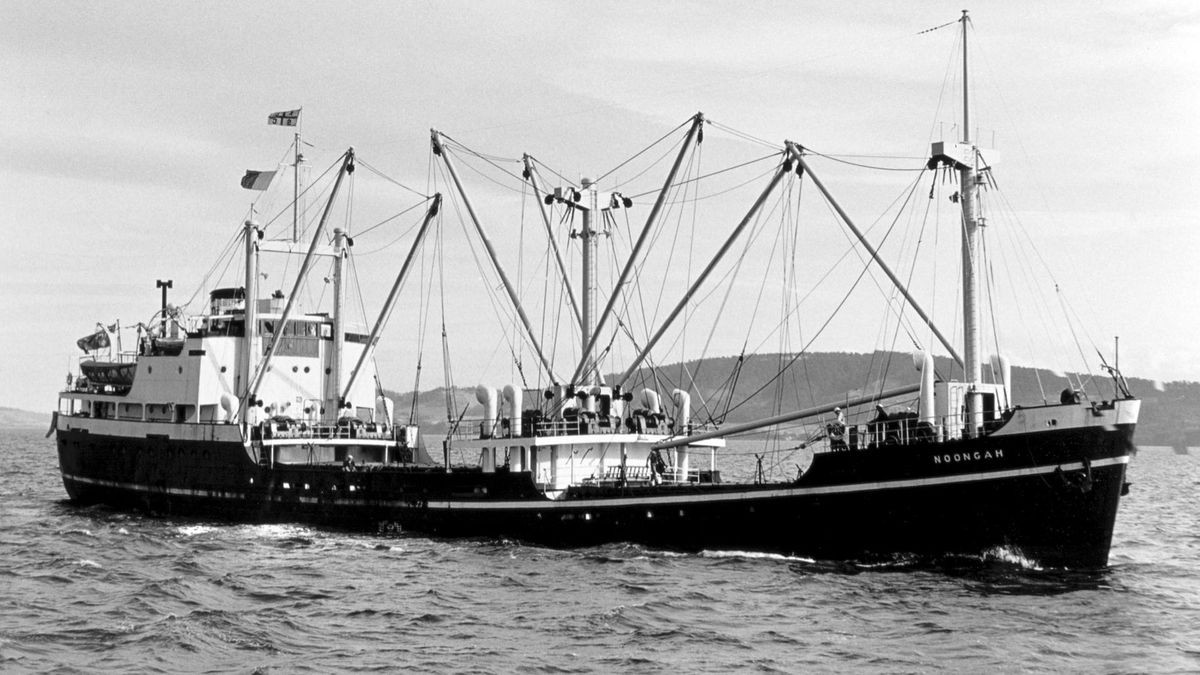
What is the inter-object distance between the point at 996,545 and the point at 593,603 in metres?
11.6

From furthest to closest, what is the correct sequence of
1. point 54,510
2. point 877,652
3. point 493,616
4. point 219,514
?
point 54,510, point 219,514, point 493,616, point 877,652

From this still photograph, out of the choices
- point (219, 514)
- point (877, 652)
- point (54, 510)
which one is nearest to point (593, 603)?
point (877, 652)

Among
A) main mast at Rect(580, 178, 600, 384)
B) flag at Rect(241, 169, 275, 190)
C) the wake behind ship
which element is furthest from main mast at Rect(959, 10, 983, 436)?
flag at Rect(241, 169, 275, 190)

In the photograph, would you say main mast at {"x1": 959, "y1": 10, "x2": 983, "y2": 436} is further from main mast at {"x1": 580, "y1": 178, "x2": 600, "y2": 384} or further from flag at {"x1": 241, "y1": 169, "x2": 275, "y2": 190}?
flag at {"x1": 241, "y1": 169, "x2": 275, "y2": 190}

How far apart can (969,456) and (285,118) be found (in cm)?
3759

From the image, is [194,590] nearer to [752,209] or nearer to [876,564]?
[876,564]

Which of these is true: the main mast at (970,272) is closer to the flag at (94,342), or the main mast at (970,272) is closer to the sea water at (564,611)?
the sea water at (564,611)

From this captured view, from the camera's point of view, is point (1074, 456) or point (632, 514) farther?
point (632, 514)

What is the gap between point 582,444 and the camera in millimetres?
40750

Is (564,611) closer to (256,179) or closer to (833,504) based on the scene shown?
(833,504)

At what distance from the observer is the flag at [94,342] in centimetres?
5816

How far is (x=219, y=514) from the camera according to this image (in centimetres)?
4853

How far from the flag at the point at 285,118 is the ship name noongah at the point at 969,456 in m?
36.4

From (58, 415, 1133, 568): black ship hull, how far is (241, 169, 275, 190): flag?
15976 mm
